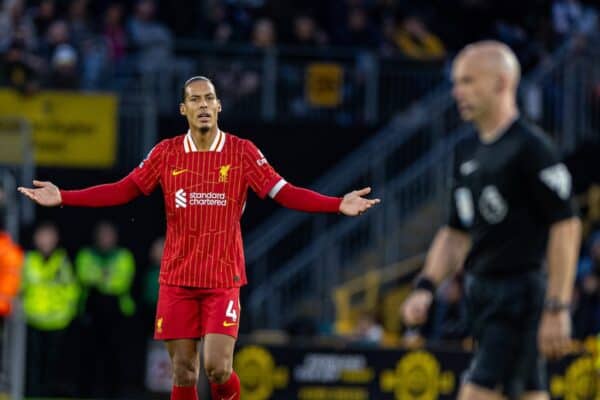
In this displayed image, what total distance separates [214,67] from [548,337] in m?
13.5

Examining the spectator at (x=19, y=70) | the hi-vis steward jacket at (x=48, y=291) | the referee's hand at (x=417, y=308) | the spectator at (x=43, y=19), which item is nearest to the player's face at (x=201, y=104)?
the referee's hand at (x=417, y=308)

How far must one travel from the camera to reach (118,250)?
62.2 ft

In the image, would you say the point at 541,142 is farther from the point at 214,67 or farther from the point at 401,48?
the point at 401,48

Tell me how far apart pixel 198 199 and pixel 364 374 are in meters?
7.08

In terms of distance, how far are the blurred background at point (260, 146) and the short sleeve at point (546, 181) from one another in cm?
1015

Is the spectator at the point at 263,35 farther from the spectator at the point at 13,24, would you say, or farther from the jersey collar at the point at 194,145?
the jersey collar at the point at 194,145

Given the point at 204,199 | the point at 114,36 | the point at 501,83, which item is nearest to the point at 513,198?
the point at 501,83

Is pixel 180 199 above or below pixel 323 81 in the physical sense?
below

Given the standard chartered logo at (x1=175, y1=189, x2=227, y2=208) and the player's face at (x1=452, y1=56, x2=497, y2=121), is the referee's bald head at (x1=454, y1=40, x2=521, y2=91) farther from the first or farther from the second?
the standard chartered logo at (x1=175, y1=189, x2=227, y2=208)

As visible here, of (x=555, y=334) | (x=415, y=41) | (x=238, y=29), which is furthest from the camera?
(x=415, y=41)

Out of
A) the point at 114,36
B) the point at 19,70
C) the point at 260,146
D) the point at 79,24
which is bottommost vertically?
the point at 260,146

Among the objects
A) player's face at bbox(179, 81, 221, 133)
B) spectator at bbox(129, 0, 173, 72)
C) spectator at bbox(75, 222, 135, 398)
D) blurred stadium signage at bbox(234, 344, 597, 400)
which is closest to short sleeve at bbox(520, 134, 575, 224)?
player's face at bbox(179, 81, 221, 133)

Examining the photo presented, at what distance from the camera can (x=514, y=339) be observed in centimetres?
844

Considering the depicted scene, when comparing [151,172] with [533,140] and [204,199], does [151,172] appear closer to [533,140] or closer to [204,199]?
[204,199]
